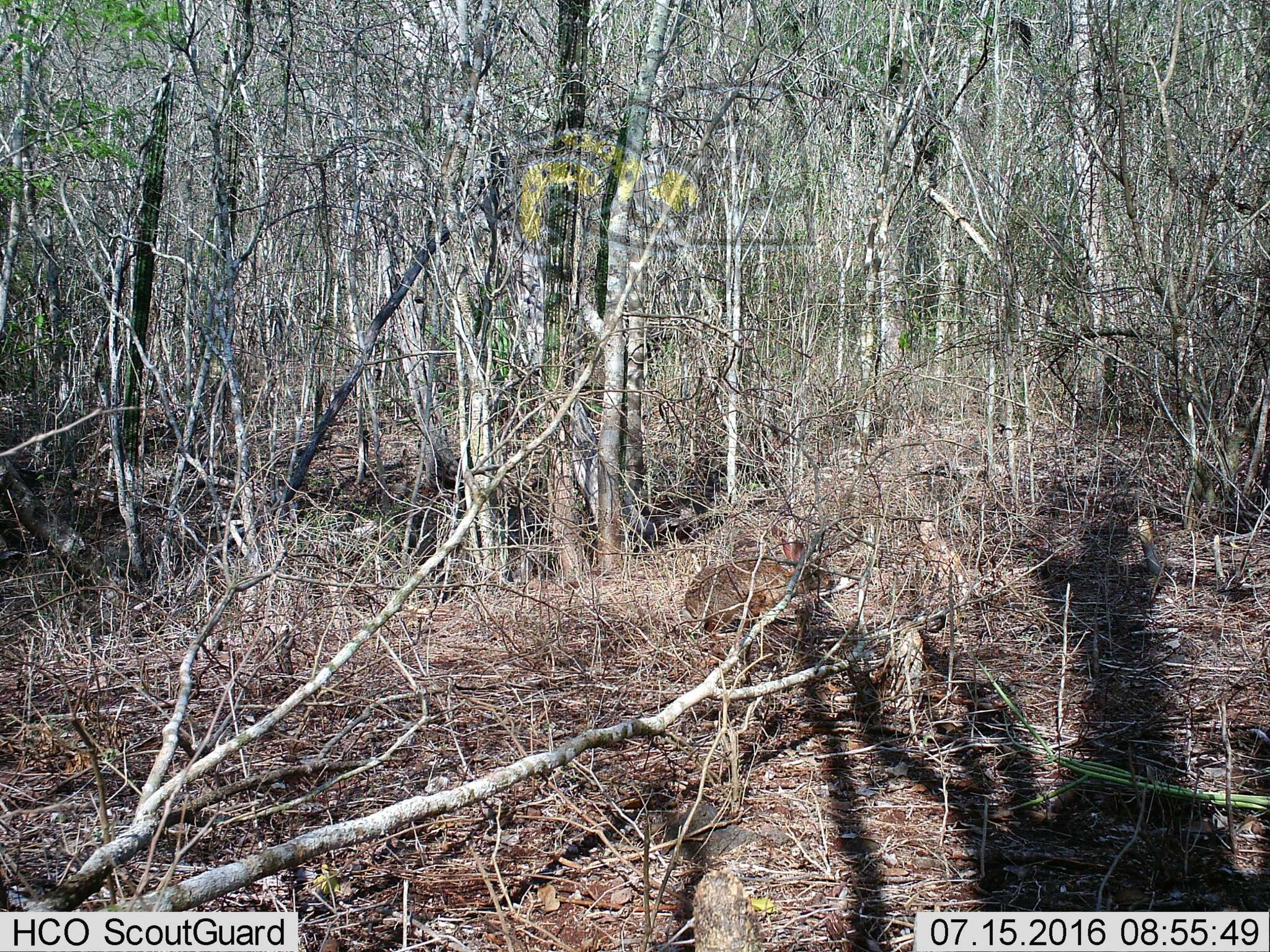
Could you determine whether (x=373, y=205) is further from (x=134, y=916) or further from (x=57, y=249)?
(x=134, y=916)

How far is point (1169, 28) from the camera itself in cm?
569

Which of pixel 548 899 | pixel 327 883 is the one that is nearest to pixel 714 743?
pixel 548 899

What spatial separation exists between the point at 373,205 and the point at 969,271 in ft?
15.1

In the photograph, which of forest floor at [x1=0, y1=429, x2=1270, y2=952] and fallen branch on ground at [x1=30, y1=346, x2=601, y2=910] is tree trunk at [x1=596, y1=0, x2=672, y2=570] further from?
fallen branch on ground at [x1=30, y1=346, x2=601, y2=910]

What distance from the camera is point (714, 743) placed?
277cm

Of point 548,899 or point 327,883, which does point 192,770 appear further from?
point 548,899

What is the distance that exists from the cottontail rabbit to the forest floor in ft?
0.41

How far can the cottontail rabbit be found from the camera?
3916 mm

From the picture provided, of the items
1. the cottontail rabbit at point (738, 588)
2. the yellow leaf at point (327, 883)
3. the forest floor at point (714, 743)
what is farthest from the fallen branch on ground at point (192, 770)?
the cottontail rabbit at point (738, 588)

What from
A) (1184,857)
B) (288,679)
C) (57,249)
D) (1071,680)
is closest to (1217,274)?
(1071,680)

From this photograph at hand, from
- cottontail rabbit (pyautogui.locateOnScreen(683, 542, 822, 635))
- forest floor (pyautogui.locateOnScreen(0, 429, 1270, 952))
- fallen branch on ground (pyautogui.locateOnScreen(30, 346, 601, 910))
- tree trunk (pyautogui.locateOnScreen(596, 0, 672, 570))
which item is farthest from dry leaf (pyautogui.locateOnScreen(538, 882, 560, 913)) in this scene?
tree trunk (pyautogui.locateOnScreen(596, 0, 672, 570))

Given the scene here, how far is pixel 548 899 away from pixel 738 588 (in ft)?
5.76

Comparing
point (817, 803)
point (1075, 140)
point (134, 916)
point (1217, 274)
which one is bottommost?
point (817, 803)

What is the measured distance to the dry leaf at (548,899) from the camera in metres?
2.51
